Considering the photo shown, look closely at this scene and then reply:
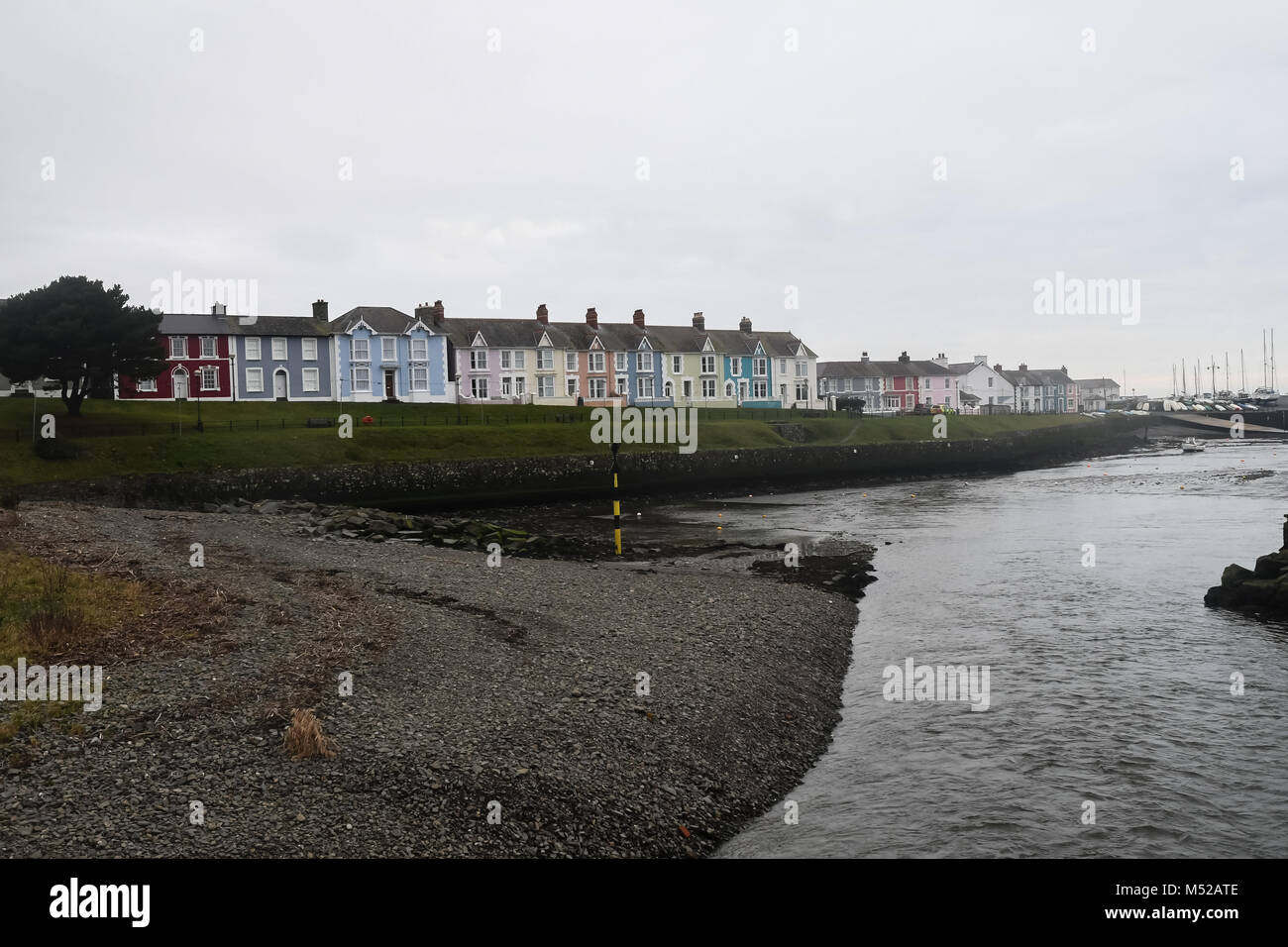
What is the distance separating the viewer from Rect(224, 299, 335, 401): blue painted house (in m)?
77.1

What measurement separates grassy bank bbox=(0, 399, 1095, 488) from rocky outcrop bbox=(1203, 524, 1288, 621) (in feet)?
133

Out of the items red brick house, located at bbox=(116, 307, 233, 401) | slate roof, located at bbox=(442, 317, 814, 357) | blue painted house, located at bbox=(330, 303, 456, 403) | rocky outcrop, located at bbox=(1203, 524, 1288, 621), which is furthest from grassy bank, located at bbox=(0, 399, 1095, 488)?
rocky outcrop, located at bbox=(1203, 524, 1288, 621)

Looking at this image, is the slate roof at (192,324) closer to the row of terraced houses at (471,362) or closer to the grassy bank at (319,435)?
the row of terraced houses at (471,362)

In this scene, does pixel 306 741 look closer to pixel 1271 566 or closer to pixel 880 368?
pixel 1271 566

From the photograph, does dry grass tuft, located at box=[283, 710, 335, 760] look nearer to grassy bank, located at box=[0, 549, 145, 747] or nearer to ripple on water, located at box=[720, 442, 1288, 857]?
grassy bank, located at box=[0, 549, 145, 747]

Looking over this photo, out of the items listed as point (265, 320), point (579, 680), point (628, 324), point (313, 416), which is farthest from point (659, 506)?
point (628, 324)

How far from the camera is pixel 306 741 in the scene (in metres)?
10.6

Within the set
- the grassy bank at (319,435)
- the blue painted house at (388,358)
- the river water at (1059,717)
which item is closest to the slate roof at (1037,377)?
the grassy bank at (319,435)

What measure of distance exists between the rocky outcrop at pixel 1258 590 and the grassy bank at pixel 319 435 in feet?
133

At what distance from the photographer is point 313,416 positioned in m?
63.4

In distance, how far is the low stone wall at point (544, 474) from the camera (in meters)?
43.7

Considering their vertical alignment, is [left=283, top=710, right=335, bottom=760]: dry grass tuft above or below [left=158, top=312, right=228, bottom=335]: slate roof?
below
